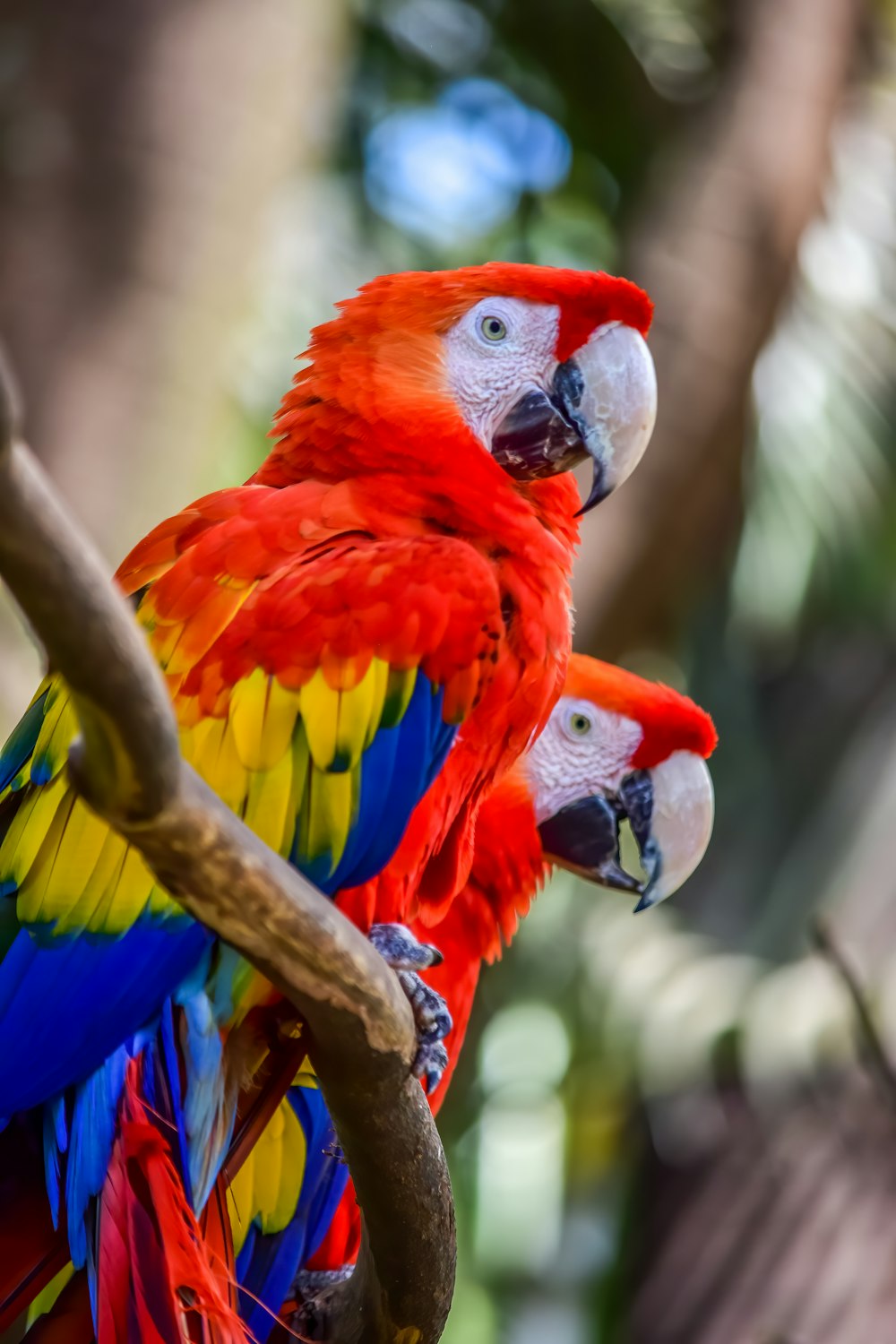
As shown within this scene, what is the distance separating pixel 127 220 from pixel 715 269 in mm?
1296

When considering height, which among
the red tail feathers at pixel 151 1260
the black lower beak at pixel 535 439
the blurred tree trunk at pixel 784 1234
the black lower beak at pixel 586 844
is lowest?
the blurred tree trunk at pixel 784 1234

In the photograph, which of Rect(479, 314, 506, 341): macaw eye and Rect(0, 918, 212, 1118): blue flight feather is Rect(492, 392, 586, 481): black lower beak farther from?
Rect(0, 918, 212, 1118): blue flight feather

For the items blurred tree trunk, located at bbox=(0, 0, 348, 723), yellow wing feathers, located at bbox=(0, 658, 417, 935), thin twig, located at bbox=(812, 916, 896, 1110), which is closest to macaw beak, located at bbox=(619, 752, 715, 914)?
thin twig, located at bbox=(812, 916, 896, 1110)

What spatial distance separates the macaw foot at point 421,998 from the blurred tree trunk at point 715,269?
6.33ft

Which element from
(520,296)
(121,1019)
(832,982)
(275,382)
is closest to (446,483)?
(520,296)

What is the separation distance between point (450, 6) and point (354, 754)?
473 centimetres

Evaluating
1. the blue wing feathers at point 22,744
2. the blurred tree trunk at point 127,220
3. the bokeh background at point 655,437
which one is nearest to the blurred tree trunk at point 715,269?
the bokeh background at point 655,437

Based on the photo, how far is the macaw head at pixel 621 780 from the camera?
2.14 m

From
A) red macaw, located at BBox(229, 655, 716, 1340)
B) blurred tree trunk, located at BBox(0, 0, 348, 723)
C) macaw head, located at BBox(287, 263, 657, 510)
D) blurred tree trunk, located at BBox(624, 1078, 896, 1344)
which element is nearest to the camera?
macaw head, located at BBox(287, 263, 657, 510)

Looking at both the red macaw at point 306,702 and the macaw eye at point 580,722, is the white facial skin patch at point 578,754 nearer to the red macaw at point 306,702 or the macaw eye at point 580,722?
the macaw eye at point 580,722

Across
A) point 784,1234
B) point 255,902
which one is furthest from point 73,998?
point 784,1234

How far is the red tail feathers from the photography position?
1335 millimetres

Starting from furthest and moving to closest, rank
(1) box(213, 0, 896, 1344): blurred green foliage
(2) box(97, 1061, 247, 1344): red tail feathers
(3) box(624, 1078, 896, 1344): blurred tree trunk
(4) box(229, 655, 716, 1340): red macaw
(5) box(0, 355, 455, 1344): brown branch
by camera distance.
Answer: (1) box(213, 0, 896, 1344): blurred green foliage → (3) box(624, 1078, 896, 1344): blurred tree trunk → (4) box(229, 655, 716, 1340): red macaw → (2) box(97, 1061, 247, 1344): red tail feathers → (5) box(0, 355, 455, 1344): brown branch

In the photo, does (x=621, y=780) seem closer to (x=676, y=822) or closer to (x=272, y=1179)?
(x=676, y=822)
